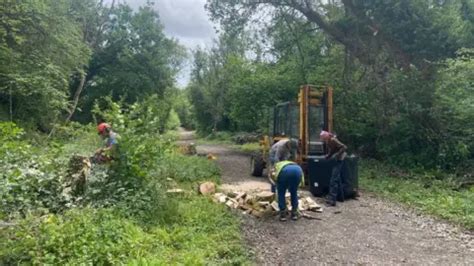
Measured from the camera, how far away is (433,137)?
47.1ft

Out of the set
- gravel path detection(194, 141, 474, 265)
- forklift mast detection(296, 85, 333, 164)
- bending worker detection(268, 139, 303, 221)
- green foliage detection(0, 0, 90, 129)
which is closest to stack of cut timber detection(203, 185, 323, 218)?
gravel path detection(194, 141, 474, 265)

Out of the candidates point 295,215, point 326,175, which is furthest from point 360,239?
point 326,175

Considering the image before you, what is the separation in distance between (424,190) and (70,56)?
17.0 meters

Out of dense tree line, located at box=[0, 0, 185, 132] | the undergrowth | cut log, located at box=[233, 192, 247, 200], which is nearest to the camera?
the undergrowth

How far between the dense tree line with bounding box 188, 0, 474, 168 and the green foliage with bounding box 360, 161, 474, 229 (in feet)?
4.15

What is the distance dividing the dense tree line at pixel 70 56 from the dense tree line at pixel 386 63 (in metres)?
7.37

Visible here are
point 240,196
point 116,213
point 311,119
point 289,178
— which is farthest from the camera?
point 311,119

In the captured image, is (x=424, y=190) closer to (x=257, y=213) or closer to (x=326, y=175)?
(x=326, y=175)

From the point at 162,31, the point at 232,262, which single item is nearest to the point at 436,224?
the point at 232,262

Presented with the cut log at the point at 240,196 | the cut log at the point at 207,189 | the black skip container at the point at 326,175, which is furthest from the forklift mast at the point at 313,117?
the cut log at the point at 207,189

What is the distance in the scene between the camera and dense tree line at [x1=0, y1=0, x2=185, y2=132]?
17141mm

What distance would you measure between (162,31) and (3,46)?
797 inches

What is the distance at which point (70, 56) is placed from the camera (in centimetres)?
2067

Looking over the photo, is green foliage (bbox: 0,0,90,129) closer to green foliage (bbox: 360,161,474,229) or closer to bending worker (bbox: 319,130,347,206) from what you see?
bending worker (bbox: 319,130,347,206)
